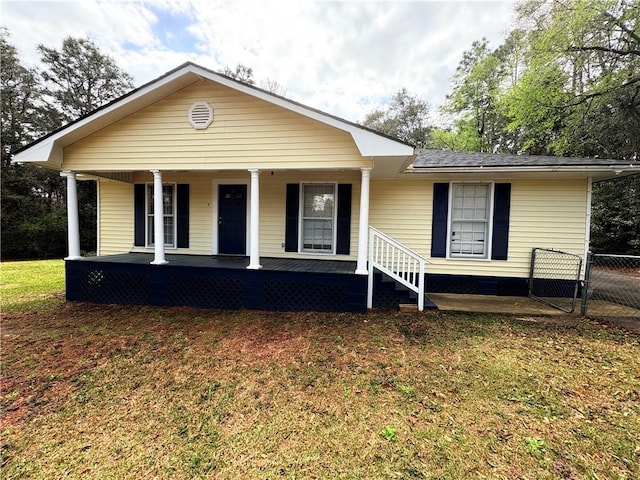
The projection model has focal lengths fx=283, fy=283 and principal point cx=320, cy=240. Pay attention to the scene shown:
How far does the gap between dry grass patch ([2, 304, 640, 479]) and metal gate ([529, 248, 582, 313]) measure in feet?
6.35

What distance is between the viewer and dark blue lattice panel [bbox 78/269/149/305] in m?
6.06

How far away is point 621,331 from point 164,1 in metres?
12.7

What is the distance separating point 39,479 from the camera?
191 cm

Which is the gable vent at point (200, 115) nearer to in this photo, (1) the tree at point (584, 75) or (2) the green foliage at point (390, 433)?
(2) the green foliage at point (390, 433)

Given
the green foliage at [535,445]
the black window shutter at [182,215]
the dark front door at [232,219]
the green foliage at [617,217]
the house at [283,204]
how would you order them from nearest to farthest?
1. the green foliage at [535,445]
2. the house at [283,204]
3. the dark front door at [232,219]
4. the black window shutter at [182,215]
5. the green foliage at [617,217]

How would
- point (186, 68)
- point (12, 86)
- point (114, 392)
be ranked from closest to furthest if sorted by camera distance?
point (114, 392) → point (186, 68) → point (12, 86)

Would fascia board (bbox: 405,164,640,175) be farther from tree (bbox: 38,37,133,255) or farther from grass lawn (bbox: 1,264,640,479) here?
tree (bbox: 38,37,133,255)

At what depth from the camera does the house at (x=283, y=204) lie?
17.5 ft

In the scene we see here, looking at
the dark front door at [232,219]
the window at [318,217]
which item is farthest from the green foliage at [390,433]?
the dark front door at [232,219]

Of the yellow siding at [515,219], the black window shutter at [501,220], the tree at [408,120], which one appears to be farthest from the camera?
the tree at [408,120]

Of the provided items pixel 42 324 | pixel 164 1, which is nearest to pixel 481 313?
pixel 42 324

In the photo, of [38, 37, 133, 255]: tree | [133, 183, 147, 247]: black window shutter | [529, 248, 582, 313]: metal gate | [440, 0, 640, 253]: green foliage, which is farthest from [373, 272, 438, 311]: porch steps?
[38, 37, 133, 255]: tree

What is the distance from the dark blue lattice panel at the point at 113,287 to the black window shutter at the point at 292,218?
A: 3.20 meters

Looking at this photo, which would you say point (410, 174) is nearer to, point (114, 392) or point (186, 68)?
point (186, 68)
